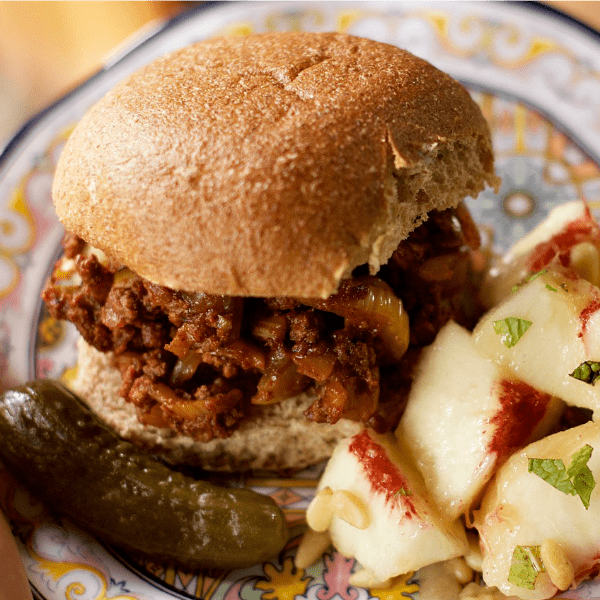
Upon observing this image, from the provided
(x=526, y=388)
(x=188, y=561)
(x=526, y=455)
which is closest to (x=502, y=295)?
(x=526, y=388)

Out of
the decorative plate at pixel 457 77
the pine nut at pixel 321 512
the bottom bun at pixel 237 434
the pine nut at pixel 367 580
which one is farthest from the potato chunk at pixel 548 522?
the decorative plate at pixel 457 77

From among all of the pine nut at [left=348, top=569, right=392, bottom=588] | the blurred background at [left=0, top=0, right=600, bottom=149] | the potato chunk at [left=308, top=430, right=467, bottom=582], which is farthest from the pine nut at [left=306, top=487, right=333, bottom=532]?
the blurred background at [left=0, top=0, right=600, bottom=149]

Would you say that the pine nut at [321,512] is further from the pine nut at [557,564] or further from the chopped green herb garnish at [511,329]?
the chopped green herb garnish at [511,329]

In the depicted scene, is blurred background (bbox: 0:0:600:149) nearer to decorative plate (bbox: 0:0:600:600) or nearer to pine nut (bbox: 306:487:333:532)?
decorative plate (bbox: 0:0:600:600)

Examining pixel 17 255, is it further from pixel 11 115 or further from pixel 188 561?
pixel 188 561

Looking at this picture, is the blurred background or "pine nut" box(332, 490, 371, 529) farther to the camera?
the blurred background

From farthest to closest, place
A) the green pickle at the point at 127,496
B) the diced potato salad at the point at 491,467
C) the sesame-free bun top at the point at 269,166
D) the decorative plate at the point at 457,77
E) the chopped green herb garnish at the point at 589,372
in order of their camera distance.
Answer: the decorative plate at the point at 457,77 < the green pickle at the point at 127,496 < the chopped green herb garnish at the point at 589,372 < the diced potato salad at the point at 491,467 < the sesame-free bun top at the point at 269,166

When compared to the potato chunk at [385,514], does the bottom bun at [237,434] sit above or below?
above
